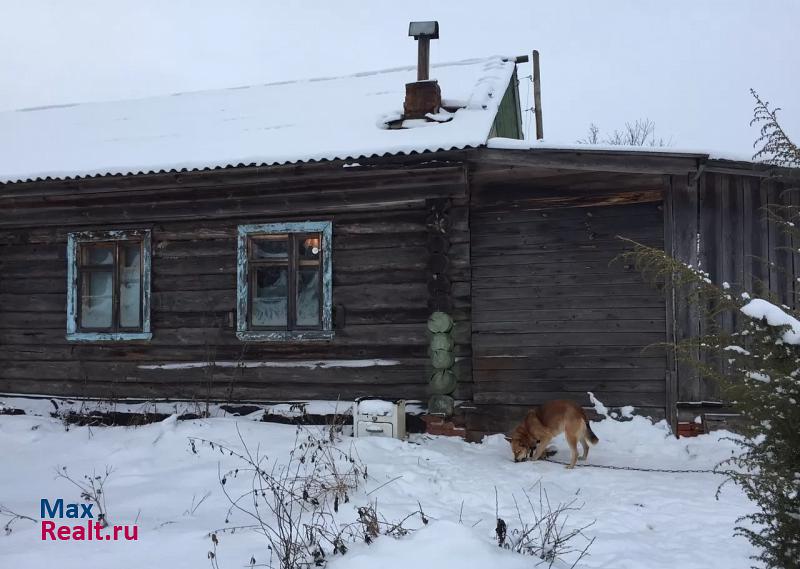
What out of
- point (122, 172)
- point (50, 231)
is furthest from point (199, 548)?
point (50, 231)

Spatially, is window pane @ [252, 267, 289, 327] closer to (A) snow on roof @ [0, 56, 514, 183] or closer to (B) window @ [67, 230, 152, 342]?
(A) snow on roof @ [0, 56, 514, 183]

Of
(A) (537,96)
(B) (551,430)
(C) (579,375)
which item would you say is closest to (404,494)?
(B) (551,430)

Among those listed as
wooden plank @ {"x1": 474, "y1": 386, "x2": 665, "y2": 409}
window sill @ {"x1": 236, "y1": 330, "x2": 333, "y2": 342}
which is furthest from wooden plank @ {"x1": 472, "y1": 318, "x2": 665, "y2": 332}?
window sill @ {"x1": 236, "y1": 330, "x2": 333, "y2": 342}

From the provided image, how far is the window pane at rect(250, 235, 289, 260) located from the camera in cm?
839

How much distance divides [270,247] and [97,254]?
2.70 meters

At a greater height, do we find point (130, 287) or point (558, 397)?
point (130, 287)

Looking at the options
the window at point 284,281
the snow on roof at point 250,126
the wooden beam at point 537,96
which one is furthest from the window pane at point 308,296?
the wooden beam at point 537,96

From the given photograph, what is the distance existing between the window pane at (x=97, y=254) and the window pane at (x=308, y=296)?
2901mm

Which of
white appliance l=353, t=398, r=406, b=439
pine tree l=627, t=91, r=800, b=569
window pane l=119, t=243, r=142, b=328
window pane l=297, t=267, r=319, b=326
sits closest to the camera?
pine tree l=627, t=91, r=800, b=569

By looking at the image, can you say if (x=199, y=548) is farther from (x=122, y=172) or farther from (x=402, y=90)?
(x=402, y=90)

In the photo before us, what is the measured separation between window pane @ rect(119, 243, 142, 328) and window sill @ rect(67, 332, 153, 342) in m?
0.21

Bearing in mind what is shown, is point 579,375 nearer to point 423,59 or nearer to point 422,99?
point 422,99

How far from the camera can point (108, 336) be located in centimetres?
884

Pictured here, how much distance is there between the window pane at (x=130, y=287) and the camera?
897cm
